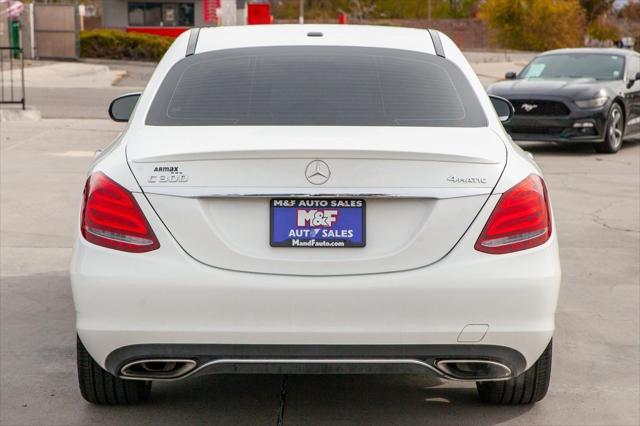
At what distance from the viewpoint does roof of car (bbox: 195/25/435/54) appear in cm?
527

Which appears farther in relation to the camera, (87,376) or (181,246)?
(87,376)

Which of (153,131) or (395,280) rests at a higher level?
(153,131)

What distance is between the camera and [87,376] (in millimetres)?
4801

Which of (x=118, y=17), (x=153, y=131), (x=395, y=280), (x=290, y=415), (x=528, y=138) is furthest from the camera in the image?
(x=118, y=17)

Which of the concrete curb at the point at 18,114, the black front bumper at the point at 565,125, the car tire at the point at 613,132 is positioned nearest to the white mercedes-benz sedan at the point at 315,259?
the black front bumper at the point at 565,125

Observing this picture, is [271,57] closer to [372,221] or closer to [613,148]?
[372,221]

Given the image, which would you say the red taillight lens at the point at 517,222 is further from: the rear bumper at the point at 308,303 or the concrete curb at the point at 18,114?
the concrete curb at the point at 18,114

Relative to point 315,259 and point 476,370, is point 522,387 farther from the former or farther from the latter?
point 315,259

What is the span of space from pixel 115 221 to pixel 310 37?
1552mm

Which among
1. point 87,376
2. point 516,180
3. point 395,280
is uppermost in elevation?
point 516,180

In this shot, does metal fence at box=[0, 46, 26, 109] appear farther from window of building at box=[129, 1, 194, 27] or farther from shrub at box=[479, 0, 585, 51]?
shrub at box=[479, 0, 585, 51]

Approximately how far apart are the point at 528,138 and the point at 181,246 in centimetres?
1176

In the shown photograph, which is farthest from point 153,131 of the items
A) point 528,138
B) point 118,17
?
point 118,17

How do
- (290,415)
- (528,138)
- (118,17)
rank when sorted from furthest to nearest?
(118,17) < (528,138) < (290,415)
